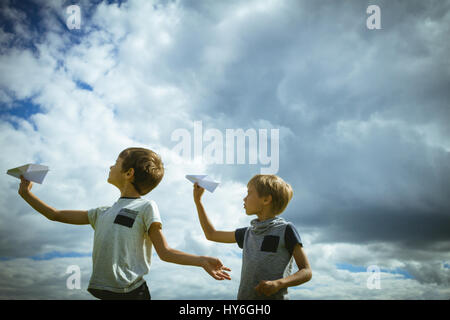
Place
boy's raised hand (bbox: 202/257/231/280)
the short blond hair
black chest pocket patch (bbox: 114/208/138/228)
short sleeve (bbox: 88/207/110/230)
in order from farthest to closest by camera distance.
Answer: the short blond hair, short sleeve (bbox: 88/207/110/230), black chest pocket patch (bbox: 114/208/138/228), boy's raised hand (bbox: 202/257/231/280)

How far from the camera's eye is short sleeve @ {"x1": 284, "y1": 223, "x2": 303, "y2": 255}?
469 centimetres

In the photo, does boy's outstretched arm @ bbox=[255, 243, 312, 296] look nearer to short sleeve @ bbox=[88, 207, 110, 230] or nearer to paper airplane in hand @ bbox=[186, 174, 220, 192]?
paper airplane in hand @ bbox=[186, 174, 220, 192]

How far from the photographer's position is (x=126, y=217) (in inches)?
175

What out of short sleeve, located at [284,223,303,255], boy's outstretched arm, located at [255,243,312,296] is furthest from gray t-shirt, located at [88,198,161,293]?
short sleeve, located at [284,223,303,255]

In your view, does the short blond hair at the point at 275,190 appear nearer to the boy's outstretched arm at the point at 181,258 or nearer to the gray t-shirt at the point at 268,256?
the gray t-shirt at the point at 268,256

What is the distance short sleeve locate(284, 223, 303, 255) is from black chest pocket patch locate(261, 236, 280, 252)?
0.43 ft

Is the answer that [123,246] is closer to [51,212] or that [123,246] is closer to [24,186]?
[51,212]

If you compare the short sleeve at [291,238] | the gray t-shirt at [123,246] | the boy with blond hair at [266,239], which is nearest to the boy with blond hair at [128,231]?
the gray t-shirt at [123,246]

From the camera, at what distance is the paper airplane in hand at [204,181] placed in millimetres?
5031

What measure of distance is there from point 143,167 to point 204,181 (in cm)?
93

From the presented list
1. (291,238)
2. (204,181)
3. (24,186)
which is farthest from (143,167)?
(291,238)
